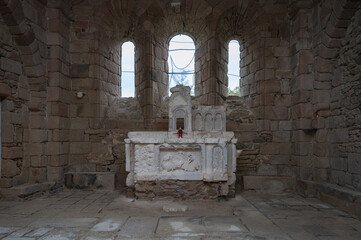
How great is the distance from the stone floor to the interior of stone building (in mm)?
88

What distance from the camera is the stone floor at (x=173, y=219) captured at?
10.9 feet

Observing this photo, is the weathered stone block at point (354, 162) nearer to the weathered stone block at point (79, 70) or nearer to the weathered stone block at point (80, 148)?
the weathered stone block at point (80, 148)

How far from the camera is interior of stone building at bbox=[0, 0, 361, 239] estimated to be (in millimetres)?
4895

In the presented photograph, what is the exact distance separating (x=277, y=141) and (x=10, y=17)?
653cm

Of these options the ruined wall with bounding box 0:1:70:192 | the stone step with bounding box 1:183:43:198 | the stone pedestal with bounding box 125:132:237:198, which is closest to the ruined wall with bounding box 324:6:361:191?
the stone pedestal with bounding box 125:132:237:198

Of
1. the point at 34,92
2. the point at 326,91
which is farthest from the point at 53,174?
the point at 326,91

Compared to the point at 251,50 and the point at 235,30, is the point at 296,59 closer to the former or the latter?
the point at 251,50

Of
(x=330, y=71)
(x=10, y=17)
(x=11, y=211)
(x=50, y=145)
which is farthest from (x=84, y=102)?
(x=330, y=71)

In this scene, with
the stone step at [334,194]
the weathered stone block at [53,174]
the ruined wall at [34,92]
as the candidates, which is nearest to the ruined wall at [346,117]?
the stone step at [334,194]

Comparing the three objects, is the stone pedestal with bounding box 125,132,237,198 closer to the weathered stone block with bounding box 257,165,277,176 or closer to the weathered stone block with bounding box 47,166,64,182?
the weathered stone block with bounding box 257,165,277,176

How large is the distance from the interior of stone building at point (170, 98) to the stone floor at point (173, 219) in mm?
88

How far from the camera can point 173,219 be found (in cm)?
392

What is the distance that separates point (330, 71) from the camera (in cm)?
537

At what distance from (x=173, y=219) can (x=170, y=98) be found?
2.55 metres
